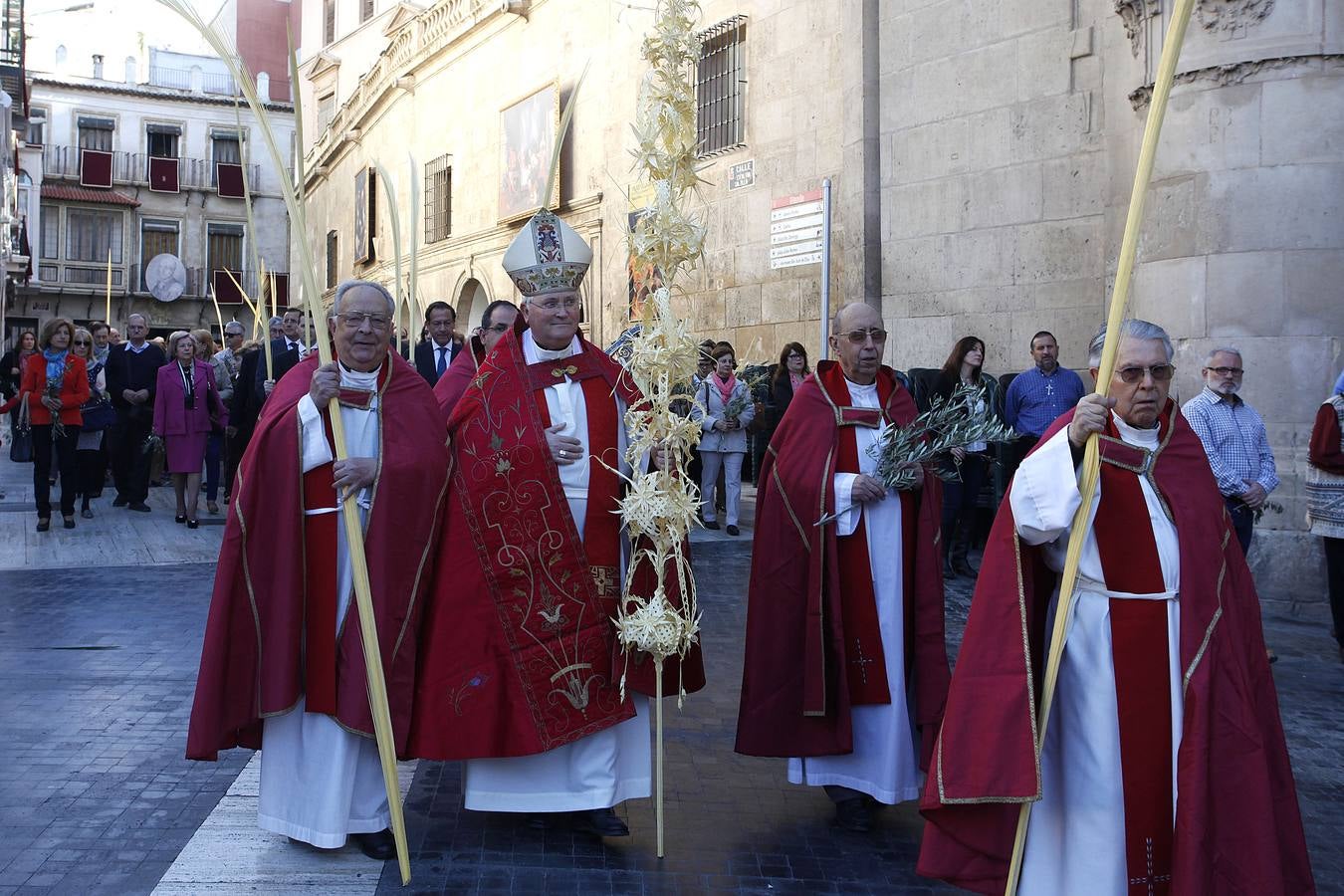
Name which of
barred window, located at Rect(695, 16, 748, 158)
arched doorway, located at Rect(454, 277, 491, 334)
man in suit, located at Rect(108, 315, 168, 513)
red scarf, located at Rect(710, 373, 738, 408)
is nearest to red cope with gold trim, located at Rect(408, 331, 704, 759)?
red scarf, located at Rect(710, 373, 738, 408)

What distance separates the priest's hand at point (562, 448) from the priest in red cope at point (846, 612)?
846mm

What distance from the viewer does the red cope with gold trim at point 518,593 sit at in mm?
4332

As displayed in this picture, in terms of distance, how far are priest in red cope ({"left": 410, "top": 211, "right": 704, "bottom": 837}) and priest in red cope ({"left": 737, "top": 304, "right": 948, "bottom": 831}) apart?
0.48 m

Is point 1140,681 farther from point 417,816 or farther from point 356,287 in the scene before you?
point 356,287

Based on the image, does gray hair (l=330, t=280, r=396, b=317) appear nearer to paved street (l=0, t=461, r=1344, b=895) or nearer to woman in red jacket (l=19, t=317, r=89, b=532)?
paved street (l=0, t=461, r=1344, b=895)

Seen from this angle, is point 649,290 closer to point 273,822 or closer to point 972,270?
point 273,822

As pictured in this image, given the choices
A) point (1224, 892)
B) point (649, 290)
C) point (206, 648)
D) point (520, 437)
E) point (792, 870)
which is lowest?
point (792, 870)

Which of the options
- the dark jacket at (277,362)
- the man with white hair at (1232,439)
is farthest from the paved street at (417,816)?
the dark jacket at (277,362)

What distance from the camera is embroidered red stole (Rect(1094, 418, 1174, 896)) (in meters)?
3.32

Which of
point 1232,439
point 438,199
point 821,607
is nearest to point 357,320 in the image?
point 821,607

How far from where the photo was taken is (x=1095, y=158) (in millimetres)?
10875

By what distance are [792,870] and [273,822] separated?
5.53 ft

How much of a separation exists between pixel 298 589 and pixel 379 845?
883 millimetres

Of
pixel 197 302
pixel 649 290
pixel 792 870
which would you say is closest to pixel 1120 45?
pixel 649 290
